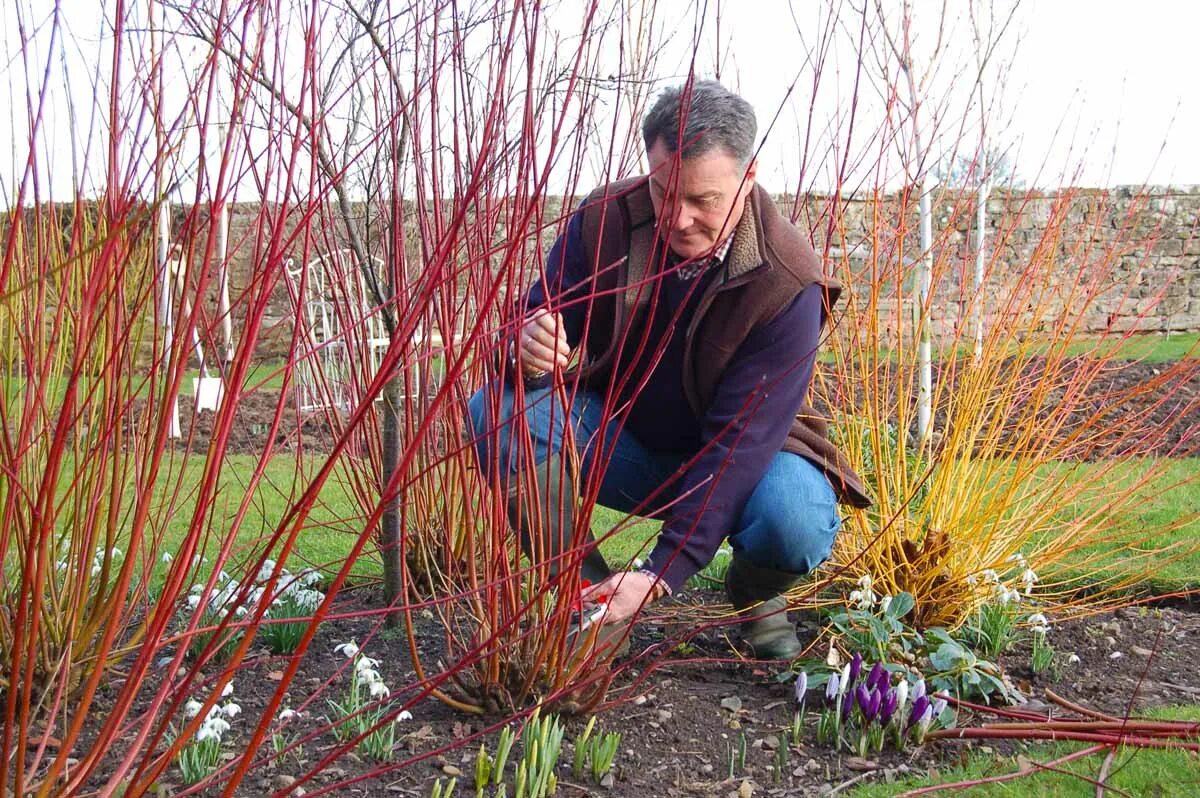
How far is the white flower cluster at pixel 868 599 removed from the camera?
2532 millimetres

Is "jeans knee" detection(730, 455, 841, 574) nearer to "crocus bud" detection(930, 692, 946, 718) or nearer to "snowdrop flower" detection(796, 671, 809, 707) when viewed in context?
"snowdrop flower" detection(796, 671, 809, 707)

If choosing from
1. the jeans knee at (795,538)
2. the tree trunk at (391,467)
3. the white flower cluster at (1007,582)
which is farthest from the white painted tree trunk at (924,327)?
the tree trunk at (391,467)

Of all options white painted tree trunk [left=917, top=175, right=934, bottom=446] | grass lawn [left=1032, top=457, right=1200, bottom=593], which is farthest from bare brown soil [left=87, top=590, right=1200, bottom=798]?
white painted tree trunk [left=917, top=175, right=934, bottom=446]

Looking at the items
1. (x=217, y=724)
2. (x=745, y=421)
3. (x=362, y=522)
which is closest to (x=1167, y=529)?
(x=745, y=421)

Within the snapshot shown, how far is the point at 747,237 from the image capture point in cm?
240

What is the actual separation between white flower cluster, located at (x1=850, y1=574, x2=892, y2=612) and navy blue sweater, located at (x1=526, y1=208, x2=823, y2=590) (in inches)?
14.7

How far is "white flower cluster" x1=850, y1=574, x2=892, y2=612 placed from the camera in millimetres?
2532

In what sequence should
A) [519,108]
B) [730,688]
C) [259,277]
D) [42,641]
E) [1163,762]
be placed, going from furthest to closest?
[730,688], [519,108], [42,641], [1163,762], [259,277]

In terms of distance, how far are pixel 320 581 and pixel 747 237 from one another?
1.79 m

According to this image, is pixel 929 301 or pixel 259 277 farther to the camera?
pixel 929 301

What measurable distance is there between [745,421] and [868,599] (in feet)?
2.09

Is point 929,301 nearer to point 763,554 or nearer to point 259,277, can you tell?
point 763,554

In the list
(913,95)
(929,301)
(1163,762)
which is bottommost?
(1163,762)

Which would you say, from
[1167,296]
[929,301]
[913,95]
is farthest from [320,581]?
[1167,296]
